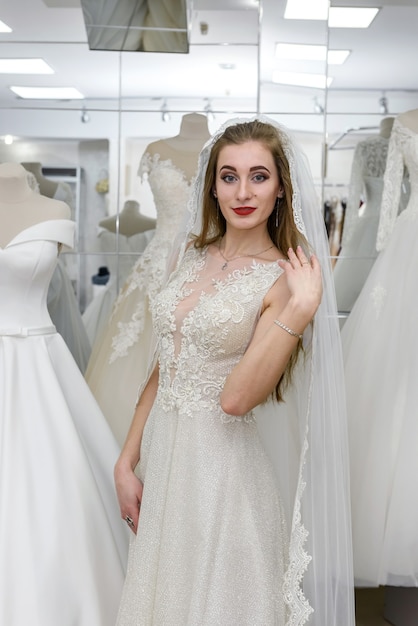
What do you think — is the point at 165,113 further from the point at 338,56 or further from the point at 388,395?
the point at 388,395

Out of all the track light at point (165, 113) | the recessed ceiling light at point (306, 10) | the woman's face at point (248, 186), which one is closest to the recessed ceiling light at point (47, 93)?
the track light at point (165, 113)

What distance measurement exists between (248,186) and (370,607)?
214 cm

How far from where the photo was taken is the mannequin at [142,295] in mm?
3553

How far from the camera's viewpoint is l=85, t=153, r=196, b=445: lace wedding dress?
3545 millimetres

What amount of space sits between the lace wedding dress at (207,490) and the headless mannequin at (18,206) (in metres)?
0.94

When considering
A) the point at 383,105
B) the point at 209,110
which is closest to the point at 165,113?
the point at 209,110

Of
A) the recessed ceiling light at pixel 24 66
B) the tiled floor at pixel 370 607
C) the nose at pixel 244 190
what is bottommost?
the tiled floor at pixel 370 607

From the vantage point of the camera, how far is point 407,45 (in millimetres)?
4027

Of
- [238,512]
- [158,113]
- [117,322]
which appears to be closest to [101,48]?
[158,113]

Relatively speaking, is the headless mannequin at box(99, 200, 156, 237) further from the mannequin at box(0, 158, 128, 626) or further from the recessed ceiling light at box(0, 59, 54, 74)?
the mannequin at box(0, 158, 128, 626)

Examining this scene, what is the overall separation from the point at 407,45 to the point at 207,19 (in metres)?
0.91

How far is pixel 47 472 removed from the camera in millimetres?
2639

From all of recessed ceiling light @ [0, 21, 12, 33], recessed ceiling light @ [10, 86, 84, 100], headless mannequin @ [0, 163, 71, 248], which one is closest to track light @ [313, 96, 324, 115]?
recessed ceiling light @ [10, 86, 84, 100]

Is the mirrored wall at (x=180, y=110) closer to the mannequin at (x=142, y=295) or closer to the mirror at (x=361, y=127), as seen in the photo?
the mirror at (x=361, y=127)
